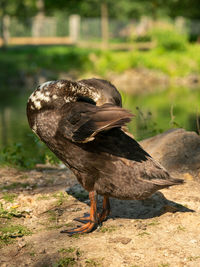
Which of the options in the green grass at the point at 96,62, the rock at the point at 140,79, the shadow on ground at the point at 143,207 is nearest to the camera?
the shadow on ground at the point at 143,207

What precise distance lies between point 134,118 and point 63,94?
12.1 feet

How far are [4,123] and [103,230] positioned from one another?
8.53m

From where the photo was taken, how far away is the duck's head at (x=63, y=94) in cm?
381

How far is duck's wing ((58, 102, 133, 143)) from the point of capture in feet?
10.7

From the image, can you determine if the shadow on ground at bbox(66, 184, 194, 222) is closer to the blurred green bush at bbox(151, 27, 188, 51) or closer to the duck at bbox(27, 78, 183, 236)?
the duck at bbox(27, 78, 183, 236)

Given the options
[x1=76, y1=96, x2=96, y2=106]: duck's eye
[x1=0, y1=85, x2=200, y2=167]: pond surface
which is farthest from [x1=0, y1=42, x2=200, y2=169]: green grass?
[x1=76, y1=96, x2=96, y2=106]: duck's eye

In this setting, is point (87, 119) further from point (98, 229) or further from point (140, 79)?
point (140, 79)

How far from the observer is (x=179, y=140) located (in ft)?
18.4

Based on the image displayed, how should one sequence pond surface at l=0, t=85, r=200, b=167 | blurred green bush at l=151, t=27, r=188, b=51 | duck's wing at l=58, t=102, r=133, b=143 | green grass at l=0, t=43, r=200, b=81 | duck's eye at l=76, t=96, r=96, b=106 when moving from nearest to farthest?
duck's wing at l=58, t=102, r=133, b=143 → duck's eye at l=76, t=96, r=96, b=106 → pond surface at l=0, t=85, r=200, b=167 → green grass at l=0, t=43, r=200, b=81 → blurred green bush at l=151, t=27, r=188, b=51

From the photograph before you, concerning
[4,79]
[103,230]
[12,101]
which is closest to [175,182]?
[103,230]

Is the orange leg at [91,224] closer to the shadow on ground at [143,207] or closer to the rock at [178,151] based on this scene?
the shadow on ground at [143,207]

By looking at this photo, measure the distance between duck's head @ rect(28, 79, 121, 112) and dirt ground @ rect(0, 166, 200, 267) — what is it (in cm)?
117

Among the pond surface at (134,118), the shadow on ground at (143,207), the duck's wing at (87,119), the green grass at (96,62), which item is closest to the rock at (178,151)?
the pond surface at (134,118)

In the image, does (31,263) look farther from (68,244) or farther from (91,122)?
(91,122)
